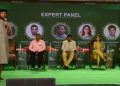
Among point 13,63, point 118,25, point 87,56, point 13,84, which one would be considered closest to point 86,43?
point 87,56

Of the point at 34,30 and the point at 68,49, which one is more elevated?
the point at 34,30

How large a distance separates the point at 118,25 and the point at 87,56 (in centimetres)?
177

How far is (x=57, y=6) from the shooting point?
13.7 metres

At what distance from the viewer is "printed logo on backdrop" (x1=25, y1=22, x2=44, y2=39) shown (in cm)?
1364

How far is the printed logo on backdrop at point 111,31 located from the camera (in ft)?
45.9

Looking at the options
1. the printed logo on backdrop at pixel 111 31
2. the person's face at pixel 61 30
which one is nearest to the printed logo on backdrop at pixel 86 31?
the printed logo on backdrop at pixel 111 31

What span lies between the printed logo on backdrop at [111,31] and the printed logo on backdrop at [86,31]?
49 centimetres

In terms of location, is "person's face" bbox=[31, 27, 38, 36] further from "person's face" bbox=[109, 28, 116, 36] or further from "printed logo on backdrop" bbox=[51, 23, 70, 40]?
"person's face" bbox=[109, 28, 116, 36]

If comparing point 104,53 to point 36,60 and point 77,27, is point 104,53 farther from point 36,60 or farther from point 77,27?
point 36,60

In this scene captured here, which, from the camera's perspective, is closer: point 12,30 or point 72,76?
point 72,76

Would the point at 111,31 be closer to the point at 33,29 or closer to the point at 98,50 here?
the point at 98,50

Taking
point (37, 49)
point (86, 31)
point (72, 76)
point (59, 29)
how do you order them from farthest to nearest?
point (86, 31) < point (59, 29) < point (37, 49) < point (72, 76)

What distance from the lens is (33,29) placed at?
13.7 meters

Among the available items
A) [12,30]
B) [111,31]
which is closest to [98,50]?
[111,31]
